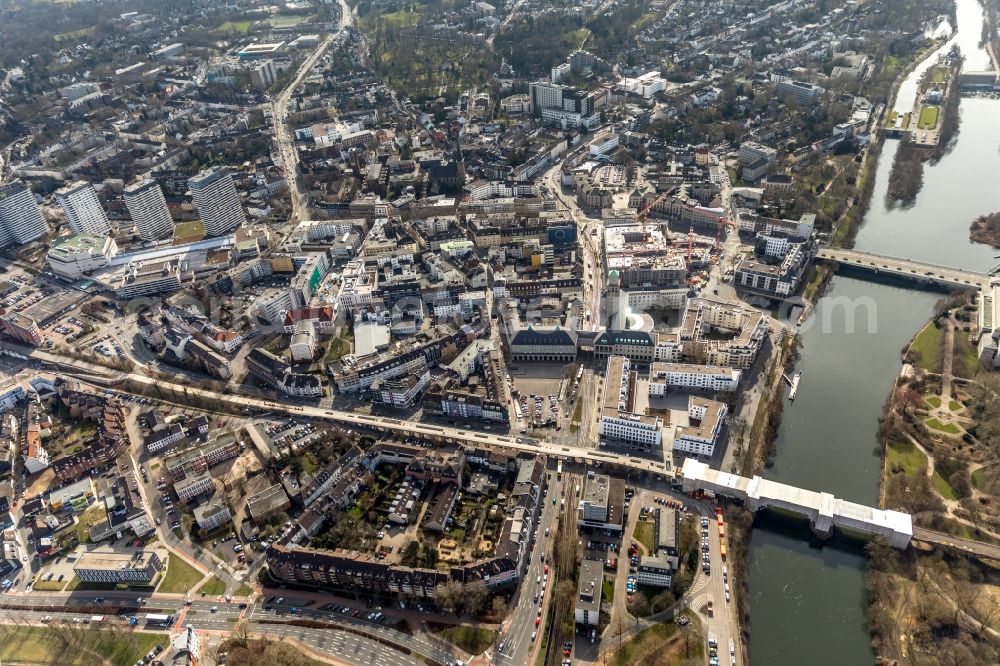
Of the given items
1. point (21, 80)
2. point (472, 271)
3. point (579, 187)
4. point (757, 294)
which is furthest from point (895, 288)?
point (21, 80)

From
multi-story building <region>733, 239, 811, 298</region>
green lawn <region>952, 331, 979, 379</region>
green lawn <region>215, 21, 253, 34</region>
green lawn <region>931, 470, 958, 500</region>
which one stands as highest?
green lawn <region>215, 21, 253, 34</region>

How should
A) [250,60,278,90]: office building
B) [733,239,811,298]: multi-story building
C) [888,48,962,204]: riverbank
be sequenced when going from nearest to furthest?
[733,239,811,298]: multi-story building, [888,48,962,204]: riverbank, [250,60,278,90]: office building

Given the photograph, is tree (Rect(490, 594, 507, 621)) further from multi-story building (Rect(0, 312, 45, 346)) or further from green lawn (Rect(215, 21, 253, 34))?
green lawn (Rect(215, 21, 253, 34))

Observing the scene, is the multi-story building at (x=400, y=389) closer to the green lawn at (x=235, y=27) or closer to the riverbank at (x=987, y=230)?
the riverbank at (x=987, y=230)

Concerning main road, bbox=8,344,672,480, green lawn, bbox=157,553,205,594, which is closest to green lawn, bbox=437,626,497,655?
main road, bbox=8,344,672,480

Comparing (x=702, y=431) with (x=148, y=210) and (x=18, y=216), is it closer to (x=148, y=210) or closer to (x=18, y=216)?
(x=148, y=210)

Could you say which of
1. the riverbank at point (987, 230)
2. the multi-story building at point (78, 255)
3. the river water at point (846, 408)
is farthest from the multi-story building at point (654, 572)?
the multi-story building at point (78, 255)
